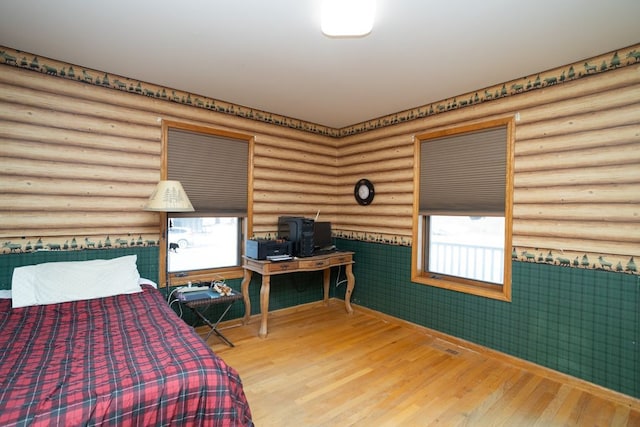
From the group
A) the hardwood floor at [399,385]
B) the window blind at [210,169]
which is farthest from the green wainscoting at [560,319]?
the window blind at [210,169]

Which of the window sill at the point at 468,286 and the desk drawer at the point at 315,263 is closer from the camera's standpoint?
the window sill at the point at 468,286

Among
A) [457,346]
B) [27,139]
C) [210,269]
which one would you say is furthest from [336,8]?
[457,346]

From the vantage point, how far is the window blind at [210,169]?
3555 mm

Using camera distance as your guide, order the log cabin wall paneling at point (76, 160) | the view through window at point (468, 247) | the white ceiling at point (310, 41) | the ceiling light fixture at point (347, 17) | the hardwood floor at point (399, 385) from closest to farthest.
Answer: the ceiling light fixture at point (347, 17) → the white ceiling at point (310, 41) → the hardwood floor at point (399, 385) → the log cabin wall paneling at point (76, 160) → the view through window at point (468, 247)

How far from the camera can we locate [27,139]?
2.75 meters

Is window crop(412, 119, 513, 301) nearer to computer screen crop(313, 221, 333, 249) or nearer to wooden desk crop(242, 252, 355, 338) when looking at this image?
wooden desk crop(242, 252, 355, 338)

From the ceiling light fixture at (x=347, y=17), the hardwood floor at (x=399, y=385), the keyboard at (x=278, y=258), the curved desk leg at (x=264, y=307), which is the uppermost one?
the ceiling light fixture at (x=347, y=17)

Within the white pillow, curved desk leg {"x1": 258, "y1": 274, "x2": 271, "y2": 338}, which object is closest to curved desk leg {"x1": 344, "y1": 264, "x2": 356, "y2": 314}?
curved desk leg {"x1": 258, "y1": 274, "x2": 271, "y2": 338}

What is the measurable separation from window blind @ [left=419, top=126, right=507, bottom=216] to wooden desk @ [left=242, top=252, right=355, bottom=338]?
129 cm

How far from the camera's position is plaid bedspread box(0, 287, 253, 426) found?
1.27 metres

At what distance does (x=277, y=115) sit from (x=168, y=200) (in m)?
2.07

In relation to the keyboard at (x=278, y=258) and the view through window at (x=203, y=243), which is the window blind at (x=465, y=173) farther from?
the view through window at (x=203, y=243)

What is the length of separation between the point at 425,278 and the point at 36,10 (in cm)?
433

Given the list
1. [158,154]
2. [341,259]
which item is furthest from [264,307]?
[158,154]
